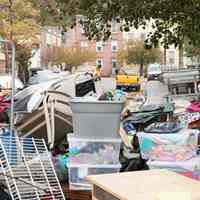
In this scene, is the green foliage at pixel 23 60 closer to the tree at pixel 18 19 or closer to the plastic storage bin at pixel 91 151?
the tree at pixel 18 19

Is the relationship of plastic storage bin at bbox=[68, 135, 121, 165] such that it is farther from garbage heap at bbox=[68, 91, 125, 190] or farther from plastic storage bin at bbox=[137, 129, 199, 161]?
plastic storage bin at bbox=[137, 129, 199, 161]

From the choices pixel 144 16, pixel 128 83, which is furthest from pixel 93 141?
pixel 128 83

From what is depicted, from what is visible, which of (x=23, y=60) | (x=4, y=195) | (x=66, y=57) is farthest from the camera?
(x=66, y=57)

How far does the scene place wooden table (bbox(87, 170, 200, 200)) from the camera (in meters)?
3.22

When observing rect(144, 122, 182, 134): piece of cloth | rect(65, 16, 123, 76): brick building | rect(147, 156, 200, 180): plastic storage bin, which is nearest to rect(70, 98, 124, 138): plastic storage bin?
rect(144, 122, 182, 134): piece of cloth

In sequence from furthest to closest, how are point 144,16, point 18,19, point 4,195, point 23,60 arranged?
point 23,60 → point 18,19 → point 144,16 → point 4,195

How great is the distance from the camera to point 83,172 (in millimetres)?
5441

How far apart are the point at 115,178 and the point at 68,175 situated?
1.91 metres

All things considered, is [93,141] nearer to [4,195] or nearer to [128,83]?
[4,195]

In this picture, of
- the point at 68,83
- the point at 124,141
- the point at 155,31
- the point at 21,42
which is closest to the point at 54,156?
the point at 124,141

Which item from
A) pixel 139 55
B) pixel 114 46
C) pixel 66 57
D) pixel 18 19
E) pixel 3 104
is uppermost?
pixel 18 19

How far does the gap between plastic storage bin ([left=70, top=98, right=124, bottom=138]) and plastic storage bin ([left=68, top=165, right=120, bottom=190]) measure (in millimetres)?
333

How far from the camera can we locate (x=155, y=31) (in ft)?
22.7

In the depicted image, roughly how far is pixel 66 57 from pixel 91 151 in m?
54.8
